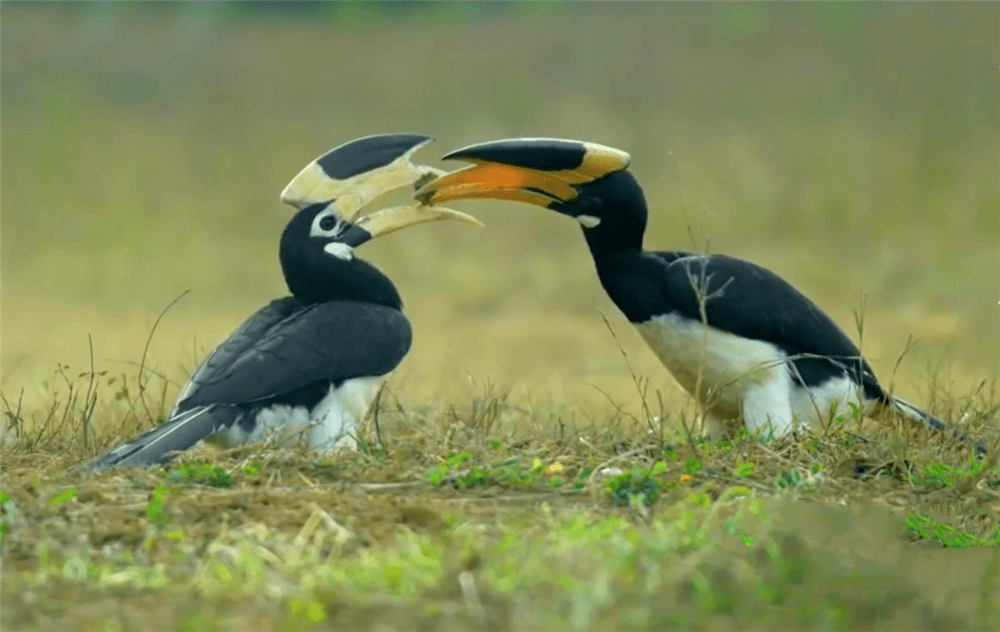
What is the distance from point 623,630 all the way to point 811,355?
3243 mm

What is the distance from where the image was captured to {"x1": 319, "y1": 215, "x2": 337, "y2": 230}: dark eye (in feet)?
25.2

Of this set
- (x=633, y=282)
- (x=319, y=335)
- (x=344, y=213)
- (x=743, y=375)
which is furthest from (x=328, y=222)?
(x=743, y=375)

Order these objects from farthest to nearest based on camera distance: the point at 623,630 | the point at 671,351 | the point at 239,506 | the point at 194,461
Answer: the point at 671,351 → the point at 194,461 → the point at 239,506 → the point at 623,630

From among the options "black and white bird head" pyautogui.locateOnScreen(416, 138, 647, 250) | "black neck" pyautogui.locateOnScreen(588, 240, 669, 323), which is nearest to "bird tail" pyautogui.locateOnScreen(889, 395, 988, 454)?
"black neck" pyautogui.locateOnScreen(588, 240, 669, 323)

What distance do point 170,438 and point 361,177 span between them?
5.75 ft

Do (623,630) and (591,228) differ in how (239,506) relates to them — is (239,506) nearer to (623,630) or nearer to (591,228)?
(623,630)

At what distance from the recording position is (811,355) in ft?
24.1

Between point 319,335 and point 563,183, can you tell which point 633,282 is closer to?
point 563,183

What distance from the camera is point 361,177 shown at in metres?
7.73

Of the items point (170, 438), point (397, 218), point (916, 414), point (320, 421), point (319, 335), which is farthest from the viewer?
point (397, 218)

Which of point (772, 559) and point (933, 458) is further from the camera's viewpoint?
point (933, 458)

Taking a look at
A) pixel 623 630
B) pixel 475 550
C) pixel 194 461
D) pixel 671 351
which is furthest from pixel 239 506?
pixel 671 351

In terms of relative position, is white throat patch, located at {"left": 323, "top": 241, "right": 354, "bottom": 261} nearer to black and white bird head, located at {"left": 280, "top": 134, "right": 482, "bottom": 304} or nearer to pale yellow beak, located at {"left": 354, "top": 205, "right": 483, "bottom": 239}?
black and white bird head, located at {"left": 280, "top": 134, "right": 482, "bottom": 304}

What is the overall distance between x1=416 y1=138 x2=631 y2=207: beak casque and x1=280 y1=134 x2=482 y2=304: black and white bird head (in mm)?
166
